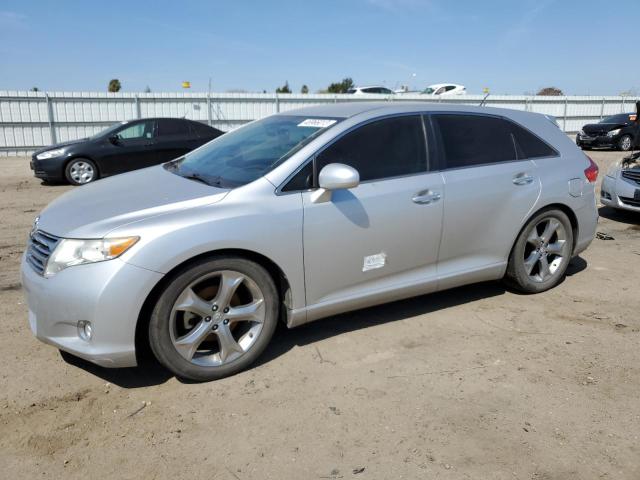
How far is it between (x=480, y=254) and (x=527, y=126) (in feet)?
4.09

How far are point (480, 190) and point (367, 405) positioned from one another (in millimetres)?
1936

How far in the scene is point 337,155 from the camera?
140 inches

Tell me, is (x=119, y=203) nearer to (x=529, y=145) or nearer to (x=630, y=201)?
(x=529, y=145)

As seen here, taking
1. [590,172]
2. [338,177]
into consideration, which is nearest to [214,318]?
[338,177]

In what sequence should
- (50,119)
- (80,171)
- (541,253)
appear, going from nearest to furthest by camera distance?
(541,253) < (80,171) < (50,119)

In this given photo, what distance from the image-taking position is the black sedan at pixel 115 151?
10641mm

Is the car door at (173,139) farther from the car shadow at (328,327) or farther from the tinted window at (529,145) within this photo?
the tinted window at (529,145)

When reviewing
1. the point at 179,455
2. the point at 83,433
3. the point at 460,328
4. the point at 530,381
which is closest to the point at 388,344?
the point at 460,328

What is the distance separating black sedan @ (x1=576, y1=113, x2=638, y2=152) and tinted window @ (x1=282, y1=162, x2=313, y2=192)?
60.3 feet

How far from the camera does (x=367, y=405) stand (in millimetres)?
3000

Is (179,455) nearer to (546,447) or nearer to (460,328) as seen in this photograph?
(546,447)

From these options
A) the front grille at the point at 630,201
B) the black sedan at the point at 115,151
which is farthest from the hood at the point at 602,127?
the black sedan at the point at 115,151

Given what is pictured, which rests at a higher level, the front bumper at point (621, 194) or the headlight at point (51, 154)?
the headlight at point (51, 154)

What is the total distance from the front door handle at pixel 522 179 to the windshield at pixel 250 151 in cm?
159
